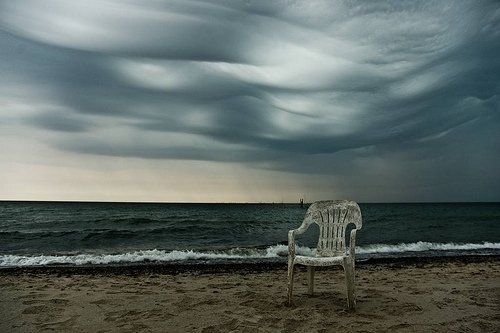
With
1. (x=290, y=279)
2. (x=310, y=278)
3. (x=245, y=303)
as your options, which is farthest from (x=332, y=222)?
(x=245, y=303)

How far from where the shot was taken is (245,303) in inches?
200

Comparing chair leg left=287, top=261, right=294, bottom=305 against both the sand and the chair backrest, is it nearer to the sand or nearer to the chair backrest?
the sand

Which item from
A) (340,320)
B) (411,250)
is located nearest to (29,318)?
(340,320)

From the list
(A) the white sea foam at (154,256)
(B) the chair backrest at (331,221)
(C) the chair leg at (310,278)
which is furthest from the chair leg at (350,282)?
(A) the white sea foam at (154,256)

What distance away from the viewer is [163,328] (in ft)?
13.2

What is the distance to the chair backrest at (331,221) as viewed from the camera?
509cm

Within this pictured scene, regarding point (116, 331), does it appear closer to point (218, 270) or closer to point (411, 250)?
point (218, 270)

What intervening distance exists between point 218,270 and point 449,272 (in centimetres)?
533

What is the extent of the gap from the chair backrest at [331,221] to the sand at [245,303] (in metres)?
0.75

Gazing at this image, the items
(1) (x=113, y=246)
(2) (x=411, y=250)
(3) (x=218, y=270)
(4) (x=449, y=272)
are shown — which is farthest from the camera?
(1) (x=113, y=246)

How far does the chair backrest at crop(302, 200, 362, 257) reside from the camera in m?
5.09

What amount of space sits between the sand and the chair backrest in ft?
2.47

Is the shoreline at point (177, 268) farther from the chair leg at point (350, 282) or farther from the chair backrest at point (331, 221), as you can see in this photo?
the chair leg at point (350, 282)

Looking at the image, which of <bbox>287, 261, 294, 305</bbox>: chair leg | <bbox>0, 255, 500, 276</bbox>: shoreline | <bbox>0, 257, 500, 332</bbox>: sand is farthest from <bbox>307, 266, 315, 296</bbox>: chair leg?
<bbox>0, 255, 500, 276</bbox>: shoreline
